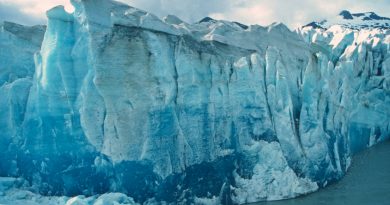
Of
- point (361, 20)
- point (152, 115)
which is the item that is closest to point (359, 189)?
point (152, 115)

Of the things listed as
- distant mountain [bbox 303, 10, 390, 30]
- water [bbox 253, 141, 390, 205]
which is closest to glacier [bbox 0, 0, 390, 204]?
water [bbox 253, 141, 390, 205]

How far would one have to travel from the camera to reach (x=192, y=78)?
1368cm

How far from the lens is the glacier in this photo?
12648 millimetres

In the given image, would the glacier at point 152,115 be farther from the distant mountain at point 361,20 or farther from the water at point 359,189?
the distant mountain at point 361,20

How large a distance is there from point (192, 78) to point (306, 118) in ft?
12.2

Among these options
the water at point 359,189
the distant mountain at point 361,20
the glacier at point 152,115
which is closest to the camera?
the glacier at point 152,115

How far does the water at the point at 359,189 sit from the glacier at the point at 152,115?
1.28ft

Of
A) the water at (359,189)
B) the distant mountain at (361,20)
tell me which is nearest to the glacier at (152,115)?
the water at (359,189)

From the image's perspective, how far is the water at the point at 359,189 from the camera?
13859 millimetres

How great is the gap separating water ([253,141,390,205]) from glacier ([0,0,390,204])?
39 centimetres

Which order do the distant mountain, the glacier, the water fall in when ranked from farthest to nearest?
the distant mountain → the water → the glacier

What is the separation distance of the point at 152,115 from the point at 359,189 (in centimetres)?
644

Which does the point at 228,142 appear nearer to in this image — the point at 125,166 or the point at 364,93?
the point at 125,166

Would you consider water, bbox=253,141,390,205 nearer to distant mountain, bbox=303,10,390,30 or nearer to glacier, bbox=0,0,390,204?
glacier, bbox=0,0,390,204
